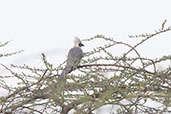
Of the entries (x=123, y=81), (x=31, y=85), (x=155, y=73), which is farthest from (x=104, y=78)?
(x=31, y=85)

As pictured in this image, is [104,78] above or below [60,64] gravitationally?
below

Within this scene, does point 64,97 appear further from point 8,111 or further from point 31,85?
point 8,111

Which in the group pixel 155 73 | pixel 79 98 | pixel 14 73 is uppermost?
pixel 14 73

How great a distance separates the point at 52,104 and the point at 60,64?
18 cm

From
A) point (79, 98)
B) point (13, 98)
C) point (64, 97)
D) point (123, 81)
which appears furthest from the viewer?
point (13, 98)

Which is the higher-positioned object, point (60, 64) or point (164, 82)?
point (60, 64)

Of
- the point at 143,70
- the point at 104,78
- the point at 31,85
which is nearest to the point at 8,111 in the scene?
the point at 31,85

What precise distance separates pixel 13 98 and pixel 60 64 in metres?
0.25

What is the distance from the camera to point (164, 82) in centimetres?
147

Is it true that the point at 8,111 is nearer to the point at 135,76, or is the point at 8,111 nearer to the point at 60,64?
the point at 60,64

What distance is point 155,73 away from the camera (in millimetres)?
1466

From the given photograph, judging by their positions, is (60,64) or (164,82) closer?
(164,82)

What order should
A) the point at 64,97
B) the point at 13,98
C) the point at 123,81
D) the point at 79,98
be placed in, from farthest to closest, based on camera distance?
the point at 13,98 < the point at 123,81 < the point at 64,97 < the point at 79,98

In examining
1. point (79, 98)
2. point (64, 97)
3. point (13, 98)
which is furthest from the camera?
point (13, 98)
